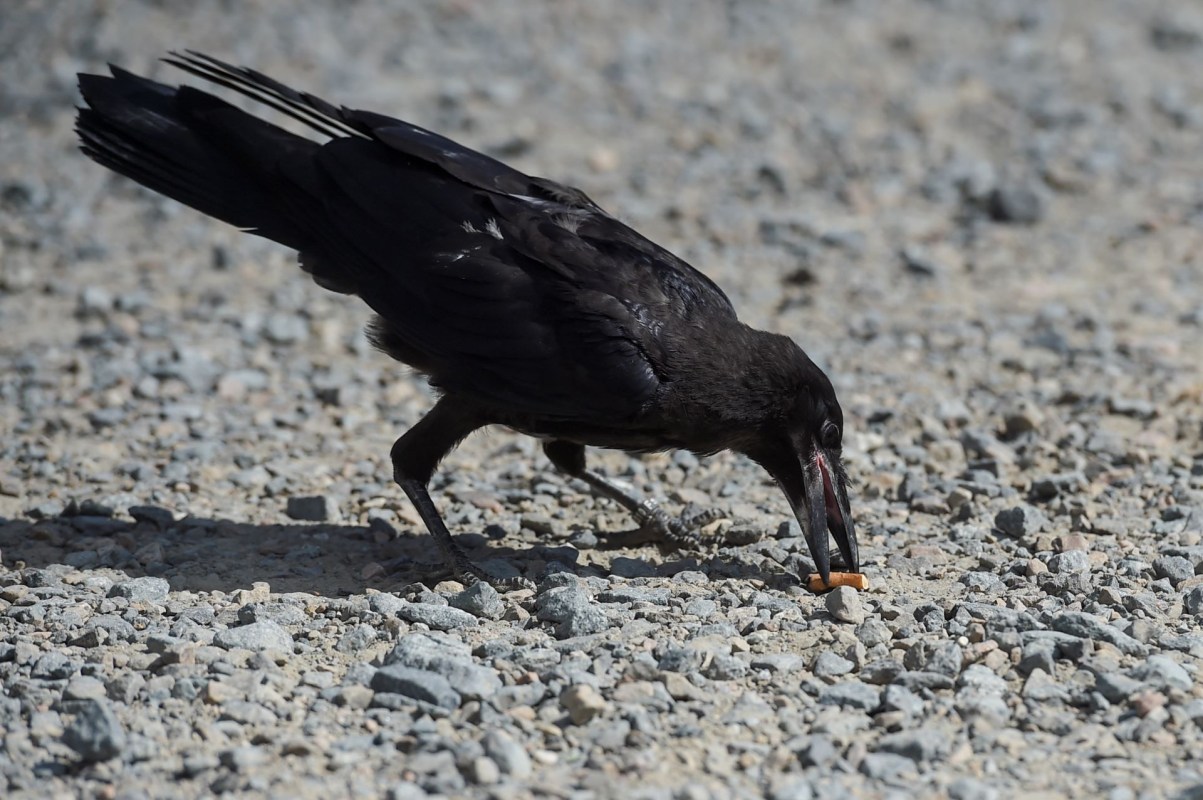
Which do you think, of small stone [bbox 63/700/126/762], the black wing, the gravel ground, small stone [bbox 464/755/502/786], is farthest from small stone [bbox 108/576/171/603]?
small stone [bbox 464/755/502/786]

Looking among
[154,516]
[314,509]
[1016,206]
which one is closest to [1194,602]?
[314,509]

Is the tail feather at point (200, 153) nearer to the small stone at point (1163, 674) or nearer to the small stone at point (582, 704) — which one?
the small stone at point (582, 704)

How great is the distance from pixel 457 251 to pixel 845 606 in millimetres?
2058

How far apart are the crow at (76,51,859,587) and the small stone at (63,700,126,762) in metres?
1.79

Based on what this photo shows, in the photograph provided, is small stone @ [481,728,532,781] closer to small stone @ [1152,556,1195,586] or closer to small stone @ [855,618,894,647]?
small stone @ [855,618,894,647]

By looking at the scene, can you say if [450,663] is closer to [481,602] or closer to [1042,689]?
[481,602]

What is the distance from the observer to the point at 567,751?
407 centimetres

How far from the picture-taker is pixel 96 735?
3.96 metres

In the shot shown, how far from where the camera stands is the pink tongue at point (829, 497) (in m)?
5.65

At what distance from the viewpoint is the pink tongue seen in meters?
5.65

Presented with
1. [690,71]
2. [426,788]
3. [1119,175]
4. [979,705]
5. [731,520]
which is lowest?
[426,788]

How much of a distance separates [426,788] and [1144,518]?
138 inches

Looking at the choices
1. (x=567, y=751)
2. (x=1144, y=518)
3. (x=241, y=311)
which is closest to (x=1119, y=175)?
(x=1144, y=518)

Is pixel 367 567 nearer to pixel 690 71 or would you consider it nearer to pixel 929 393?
pixel 929 393
